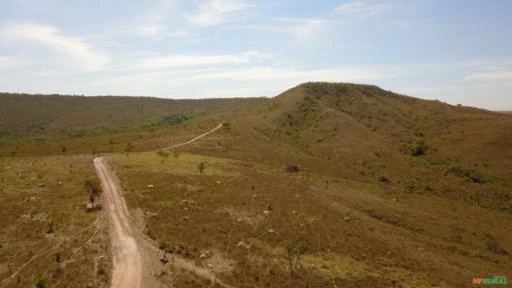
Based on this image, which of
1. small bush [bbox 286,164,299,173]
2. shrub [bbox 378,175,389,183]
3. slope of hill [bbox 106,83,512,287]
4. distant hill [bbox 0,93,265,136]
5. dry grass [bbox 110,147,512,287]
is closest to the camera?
dry grass [bbox 110,147,512,287]

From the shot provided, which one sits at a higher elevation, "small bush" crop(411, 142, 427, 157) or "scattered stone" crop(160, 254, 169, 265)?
"small bush" crop(411, 142, 427, 157)

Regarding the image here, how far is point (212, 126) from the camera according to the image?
298ft

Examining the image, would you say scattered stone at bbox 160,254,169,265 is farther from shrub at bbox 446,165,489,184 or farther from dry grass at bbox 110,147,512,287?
shrub at bbox 446,165,489,184

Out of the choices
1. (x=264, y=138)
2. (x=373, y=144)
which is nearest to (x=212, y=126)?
(x=264, y=138)

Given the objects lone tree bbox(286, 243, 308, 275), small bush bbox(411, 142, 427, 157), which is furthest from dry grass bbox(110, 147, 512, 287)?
small bush bbox(411, 142, 427, 157)

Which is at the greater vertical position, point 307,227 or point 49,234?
point 49,234

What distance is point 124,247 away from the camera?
93.8 feet

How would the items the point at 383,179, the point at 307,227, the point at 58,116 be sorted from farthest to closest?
the point at 58,116
the point at 383,179
the point at 307,227

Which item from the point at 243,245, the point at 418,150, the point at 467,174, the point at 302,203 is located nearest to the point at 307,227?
the point at 302,203

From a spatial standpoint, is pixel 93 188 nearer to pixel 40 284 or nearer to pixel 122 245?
pixel 122 245

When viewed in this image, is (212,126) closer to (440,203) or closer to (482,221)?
(440,203)

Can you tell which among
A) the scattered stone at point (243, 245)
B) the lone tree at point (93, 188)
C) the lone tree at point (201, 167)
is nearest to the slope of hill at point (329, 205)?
the scattered stone at point (243, 245)

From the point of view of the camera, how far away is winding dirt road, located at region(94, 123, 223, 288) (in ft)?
81.0

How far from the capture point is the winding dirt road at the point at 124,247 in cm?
2468
